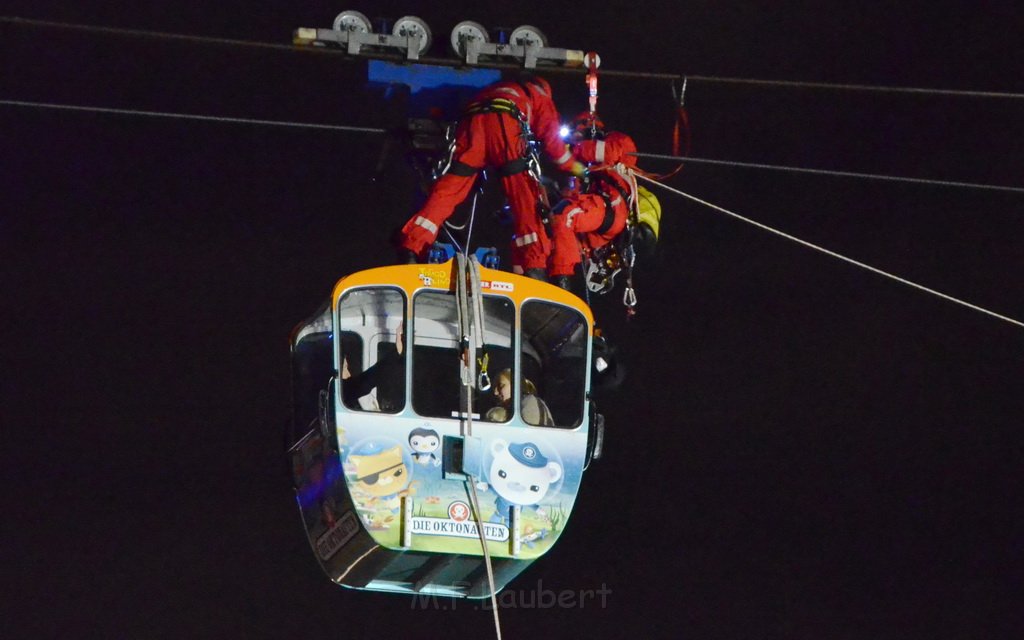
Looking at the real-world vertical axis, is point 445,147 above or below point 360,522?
above

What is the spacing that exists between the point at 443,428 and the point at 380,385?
18.0 inches

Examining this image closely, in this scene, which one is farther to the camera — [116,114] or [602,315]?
[602,315]

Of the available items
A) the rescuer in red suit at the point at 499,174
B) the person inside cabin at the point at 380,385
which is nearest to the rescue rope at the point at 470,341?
the person inside cabin at the point at 380,385

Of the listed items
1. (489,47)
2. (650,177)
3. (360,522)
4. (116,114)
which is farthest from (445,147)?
(116,114)

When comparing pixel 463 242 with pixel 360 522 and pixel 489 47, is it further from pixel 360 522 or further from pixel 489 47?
pixel 360 522

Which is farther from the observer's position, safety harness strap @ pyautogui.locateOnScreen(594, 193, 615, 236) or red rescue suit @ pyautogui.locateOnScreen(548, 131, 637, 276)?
safety harness strap @ pyautogui.locateOnScreen(594, 193, 615, 236)

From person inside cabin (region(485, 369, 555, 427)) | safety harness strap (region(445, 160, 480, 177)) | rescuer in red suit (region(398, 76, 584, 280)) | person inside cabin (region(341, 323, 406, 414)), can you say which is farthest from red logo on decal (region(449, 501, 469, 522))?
safety harness strap (region(445, 160, 480, 177))

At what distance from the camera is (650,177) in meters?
12.7

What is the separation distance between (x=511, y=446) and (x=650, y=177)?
2.56 m

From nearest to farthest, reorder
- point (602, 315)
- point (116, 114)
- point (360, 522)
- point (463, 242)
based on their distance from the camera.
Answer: point (360, 522), point (463, 242), point (116, 114), point (602, 315)

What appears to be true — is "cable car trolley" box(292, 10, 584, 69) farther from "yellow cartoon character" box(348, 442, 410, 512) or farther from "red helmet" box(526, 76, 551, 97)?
"yellow cartoon character" box(348, 442, 410, 512)

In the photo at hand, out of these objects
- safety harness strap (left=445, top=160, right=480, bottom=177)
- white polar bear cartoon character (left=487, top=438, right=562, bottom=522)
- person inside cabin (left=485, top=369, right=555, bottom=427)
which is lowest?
white polar bear cartoon character (left=487, top=438, right=562, bottom=522)

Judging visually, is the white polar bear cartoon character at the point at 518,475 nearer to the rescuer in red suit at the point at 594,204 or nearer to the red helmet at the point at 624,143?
the rescuer in red suit at the point at 594,204

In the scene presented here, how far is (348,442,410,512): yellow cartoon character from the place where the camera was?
10.6 m
